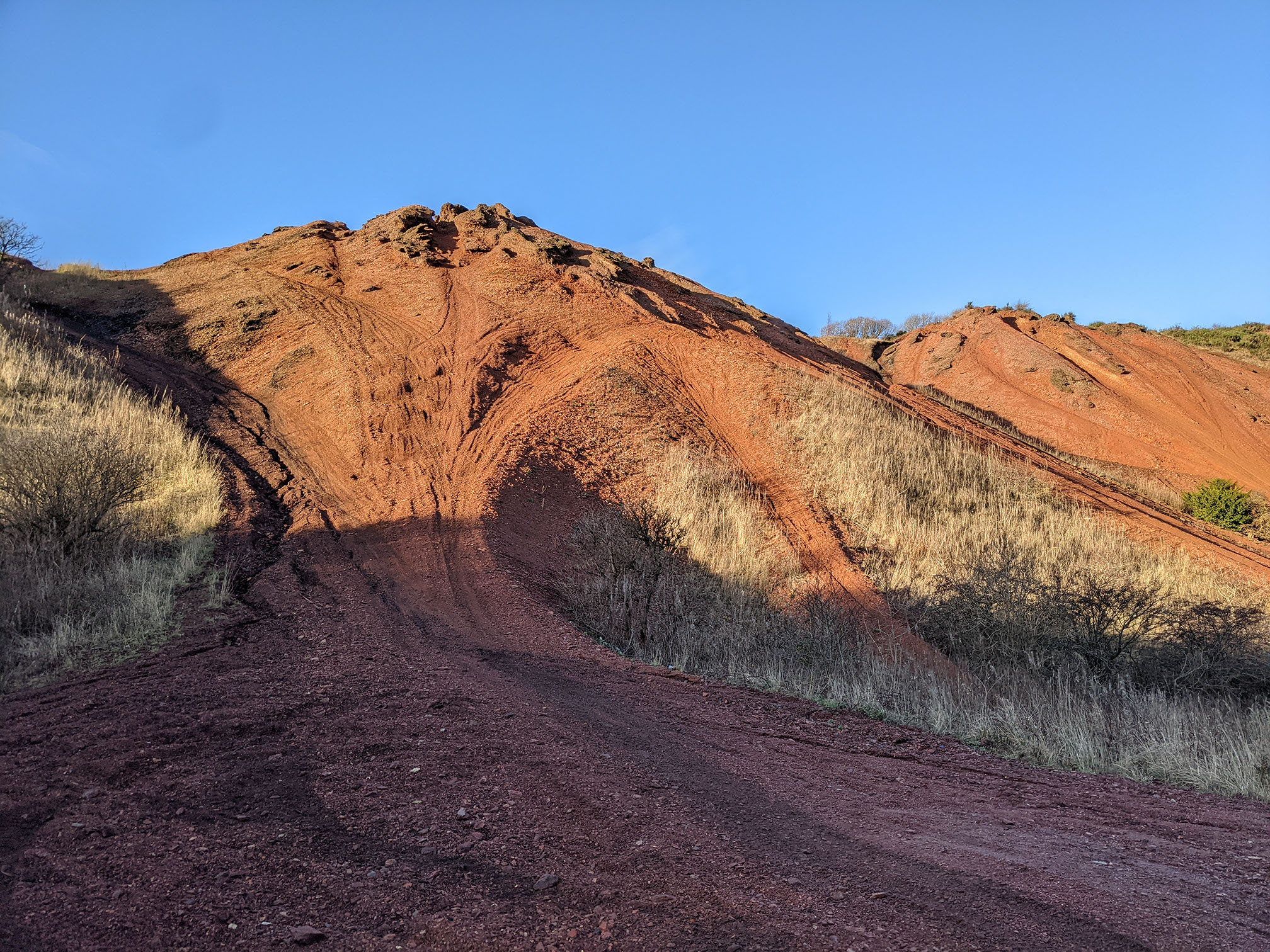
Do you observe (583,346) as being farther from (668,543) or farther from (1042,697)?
(1042,697)

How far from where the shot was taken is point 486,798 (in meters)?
3.68

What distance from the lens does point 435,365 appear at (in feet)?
46.5

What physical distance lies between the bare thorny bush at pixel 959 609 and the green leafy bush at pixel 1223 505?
6.51 metres

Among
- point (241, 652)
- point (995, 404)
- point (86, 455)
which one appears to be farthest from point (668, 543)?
point (995, 404)

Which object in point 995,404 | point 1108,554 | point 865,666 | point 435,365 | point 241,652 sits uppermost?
point 995,404

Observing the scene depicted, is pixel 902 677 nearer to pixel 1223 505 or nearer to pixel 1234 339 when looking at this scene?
pixel 1223 505

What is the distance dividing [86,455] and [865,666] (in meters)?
9.36

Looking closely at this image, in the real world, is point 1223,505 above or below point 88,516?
above

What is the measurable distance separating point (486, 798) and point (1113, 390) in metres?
27.6

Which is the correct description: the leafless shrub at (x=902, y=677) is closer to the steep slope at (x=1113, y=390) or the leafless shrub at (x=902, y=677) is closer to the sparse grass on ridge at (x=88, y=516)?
the sparse grass on ridge at (x=88, y=516)

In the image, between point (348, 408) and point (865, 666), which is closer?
point (865, 666)

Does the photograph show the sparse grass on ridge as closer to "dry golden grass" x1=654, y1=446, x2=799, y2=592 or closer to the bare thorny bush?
the bare thorny bush

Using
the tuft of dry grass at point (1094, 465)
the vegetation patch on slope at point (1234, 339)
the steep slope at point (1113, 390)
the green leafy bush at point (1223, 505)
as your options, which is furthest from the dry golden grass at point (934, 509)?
the vegetation patch on slope at point (1234, 339)

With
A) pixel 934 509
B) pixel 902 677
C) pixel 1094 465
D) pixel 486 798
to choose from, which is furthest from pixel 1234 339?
pixel 486 798
